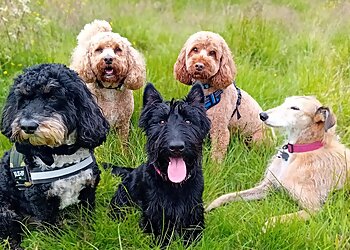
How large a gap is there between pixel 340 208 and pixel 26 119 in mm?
2433

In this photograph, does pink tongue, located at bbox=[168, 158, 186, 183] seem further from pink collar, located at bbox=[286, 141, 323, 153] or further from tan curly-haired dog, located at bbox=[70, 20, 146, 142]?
tan curly-haired dog, located at bbox=[70, 20, 146, 142]

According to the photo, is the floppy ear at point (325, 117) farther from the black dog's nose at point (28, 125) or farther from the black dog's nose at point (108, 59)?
the black dog's nose at point (28, 125)

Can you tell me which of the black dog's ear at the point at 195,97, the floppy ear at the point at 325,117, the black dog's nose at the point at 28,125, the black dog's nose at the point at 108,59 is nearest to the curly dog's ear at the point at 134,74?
the black dog's nose at the point at 108,59

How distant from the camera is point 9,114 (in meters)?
3.59

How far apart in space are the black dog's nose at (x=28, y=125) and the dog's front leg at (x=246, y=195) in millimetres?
1638

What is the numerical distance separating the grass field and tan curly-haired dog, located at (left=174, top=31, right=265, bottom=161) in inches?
8.4

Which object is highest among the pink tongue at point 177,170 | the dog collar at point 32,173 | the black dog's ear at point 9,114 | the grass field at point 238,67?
the black dog's ear at point 9,114

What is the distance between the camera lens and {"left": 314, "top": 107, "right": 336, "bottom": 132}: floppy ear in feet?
13.8

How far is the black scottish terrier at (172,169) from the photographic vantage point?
11.5 ft

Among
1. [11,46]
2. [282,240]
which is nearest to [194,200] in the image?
[282,240]

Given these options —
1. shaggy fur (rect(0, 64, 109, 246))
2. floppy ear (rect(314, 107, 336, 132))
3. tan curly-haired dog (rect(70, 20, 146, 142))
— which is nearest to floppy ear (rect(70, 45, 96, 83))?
tan curly-haired dog (rect(70, 20, 146, 142))

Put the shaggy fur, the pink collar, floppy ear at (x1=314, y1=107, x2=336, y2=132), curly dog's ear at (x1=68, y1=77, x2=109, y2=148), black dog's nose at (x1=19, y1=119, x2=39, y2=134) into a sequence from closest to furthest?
black dog's nose at (x1=19, y1=119, x2=39, y2=134), the shaggy fur, curly dog's ear at (x1=68, y1=77, x2=109, y2=148), floppy ear at (x1=314, y1=107, x2=336, y2=132), the pink collar

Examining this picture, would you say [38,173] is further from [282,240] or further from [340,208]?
[340,208]

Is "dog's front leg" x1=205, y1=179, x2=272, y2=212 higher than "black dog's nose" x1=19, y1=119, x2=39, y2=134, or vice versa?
"black dog's nose" x1=19, y1=119, x2=39, y2=134
